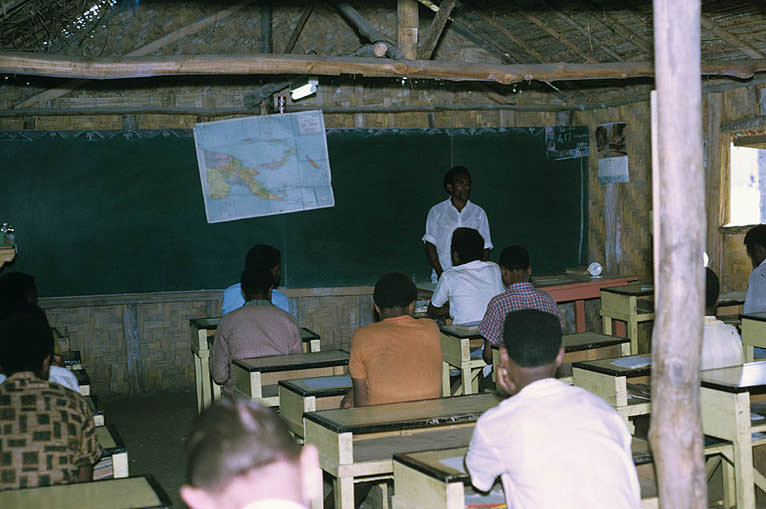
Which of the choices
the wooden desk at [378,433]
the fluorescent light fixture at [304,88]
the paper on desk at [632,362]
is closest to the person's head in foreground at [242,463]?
the wooden desk at [378,433]

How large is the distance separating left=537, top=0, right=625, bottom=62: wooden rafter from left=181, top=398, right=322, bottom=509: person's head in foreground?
6.42 meters

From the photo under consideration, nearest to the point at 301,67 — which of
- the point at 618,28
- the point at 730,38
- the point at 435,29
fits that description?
the point at 435,29

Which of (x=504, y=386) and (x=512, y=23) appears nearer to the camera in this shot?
(x=504, y=386)

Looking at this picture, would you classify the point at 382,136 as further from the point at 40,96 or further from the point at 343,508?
the point at 343,508

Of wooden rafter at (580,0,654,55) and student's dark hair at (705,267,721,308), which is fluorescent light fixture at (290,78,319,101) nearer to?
wooden rafter at (580,0,654,55)

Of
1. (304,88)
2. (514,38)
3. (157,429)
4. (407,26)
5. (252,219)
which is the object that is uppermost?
(514,38)

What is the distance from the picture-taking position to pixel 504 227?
823 cm

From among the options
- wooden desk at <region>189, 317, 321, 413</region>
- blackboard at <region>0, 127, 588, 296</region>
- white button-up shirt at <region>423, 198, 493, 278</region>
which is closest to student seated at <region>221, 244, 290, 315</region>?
wooden desk at <region>189, 317, 321, 413</region>

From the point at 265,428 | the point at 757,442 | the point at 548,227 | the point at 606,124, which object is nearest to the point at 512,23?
the point at 606,124

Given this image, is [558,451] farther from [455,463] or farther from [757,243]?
[757,243]

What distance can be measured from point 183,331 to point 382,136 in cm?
247

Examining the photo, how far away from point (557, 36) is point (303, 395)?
479 cm

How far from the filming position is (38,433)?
253cm

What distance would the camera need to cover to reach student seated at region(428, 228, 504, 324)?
17.5 ft
